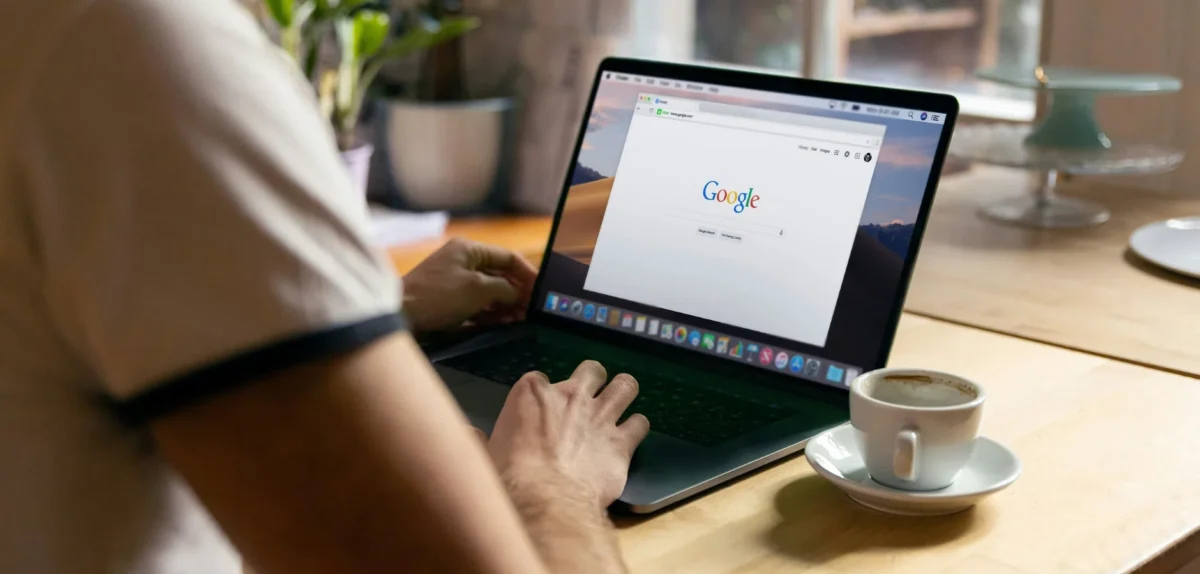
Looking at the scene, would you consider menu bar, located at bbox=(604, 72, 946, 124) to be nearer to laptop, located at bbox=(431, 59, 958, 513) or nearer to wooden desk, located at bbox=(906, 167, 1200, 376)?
laptop, located at bbox=(431, 59, 958, 513)

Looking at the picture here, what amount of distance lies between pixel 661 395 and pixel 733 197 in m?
0.19

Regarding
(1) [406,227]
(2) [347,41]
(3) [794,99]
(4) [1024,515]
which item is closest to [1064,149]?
(3) [794,99]

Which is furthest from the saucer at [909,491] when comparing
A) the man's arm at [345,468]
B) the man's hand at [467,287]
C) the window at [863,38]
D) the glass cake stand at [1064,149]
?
the window at [863,38]

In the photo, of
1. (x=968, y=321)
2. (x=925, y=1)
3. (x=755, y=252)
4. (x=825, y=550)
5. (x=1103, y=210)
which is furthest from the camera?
(x=925, y=1)

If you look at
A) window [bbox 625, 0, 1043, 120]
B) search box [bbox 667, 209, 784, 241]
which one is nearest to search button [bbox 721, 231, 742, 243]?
search box [bbox 667, 209, 784, 241]

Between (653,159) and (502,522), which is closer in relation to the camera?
(502,522)

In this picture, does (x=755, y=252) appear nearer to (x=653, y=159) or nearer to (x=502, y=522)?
(x=653, y=159)

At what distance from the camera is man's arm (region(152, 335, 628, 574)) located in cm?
43

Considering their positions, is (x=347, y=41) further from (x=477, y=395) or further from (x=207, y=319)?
(x=207, y=319)

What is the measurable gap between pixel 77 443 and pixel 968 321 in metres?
0.84

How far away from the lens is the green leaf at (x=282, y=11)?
2.05 metres

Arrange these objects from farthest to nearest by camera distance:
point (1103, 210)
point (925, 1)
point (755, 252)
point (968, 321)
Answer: point (925, 1) < point (1103, 210) < point (968, 321) < point (755, 252)

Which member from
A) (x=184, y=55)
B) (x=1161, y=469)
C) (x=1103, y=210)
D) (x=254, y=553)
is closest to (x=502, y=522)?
(x=254, y=553)

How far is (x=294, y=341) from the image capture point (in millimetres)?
429
